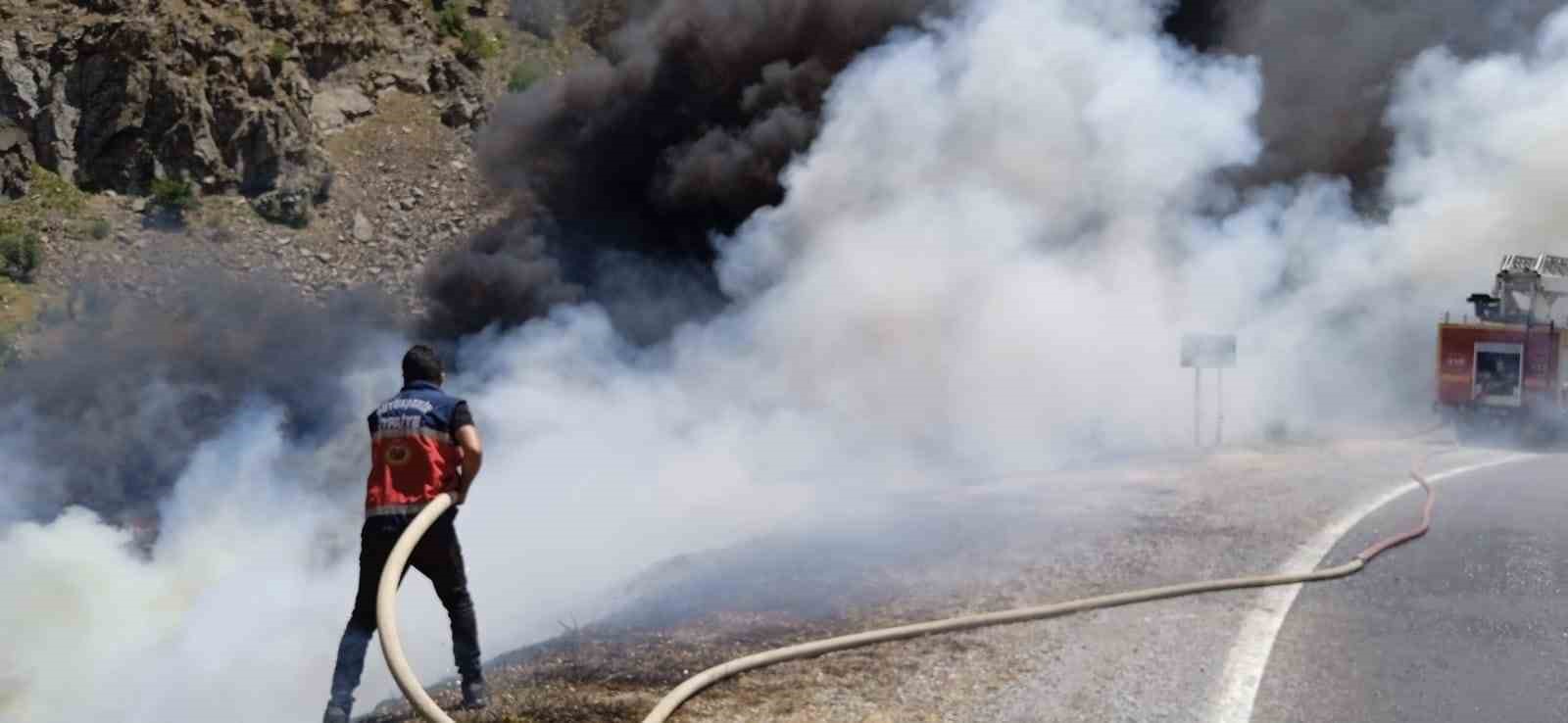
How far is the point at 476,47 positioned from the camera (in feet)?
113

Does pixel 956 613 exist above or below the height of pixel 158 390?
below

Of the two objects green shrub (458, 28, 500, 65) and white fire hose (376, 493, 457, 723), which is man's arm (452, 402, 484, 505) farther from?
green shrub (458, 28, 500, 65)

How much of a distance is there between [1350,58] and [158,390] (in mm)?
22381

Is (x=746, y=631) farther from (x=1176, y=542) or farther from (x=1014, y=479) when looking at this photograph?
(x=1014, y=479)

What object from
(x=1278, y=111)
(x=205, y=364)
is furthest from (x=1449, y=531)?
(x=1278, y=111)

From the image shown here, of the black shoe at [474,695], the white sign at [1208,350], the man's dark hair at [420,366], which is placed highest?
the white sign at [1208,350]

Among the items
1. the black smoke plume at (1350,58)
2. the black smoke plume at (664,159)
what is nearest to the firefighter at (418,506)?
the black smoke plume at (664,159)

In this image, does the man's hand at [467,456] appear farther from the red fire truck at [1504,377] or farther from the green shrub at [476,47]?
the green shrub at [476,47]

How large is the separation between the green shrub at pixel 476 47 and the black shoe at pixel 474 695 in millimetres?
30621

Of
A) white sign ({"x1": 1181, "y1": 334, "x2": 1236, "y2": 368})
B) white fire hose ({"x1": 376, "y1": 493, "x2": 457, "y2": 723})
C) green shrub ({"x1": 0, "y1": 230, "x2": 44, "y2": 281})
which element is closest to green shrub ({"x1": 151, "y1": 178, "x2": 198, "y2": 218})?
green shrub ({"x1": 0, "y1": 230, "x2": 44, "y2": 281})

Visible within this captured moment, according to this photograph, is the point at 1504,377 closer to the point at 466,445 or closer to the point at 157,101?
the point at 466,445

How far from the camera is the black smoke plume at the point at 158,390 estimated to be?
617 inches

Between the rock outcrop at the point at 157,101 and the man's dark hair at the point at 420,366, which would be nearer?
the man's dark hair at the point at 420,366

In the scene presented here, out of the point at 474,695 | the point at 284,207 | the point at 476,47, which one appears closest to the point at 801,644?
the point at 474,695
